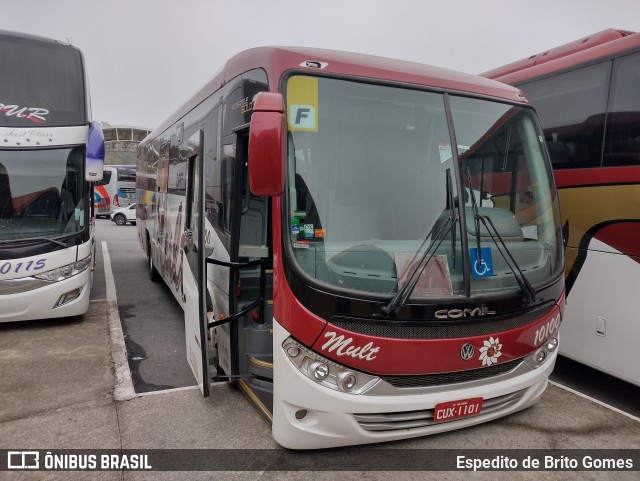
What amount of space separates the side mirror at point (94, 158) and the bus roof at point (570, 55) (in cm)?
546

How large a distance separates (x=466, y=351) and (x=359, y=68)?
6.94 feet

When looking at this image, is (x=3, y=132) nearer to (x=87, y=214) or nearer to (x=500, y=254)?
(x=87, y=214)

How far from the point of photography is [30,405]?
4.06m

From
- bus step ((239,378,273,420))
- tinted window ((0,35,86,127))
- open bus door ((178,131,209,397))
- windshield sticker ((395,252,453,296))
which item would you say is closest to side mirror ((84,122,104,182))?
tinted window ((0,35,86,127))

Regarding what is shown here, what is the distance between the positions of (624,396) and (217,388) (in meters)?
4.01

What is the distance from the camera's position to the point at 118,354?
546cm

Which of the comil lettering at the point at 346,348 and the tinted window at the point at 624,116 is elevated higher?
the tinted window at the point at 624,116

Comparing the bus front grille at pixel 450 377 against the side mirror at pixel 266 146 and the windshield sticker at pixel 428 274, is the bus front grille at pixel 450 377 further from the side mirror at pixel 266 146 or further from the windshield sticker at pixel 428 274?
the side mirror at pixel 266 146

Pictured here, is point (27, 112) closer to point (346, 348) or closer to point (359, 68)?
point (359, 68)

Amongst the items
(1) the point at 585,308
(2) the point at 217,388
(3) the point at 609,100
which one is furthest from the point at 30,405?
(3) the point at 609,100

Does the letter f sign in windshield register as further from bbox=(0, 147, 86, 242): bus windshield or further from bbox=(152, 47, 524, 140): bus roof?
bbox=(0, 147, 86, 242): bus windshield

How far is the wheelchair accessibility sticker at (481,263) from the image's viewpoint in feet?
10.4

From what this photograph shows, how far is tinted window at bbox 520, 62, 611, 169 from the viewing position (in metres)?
4.66

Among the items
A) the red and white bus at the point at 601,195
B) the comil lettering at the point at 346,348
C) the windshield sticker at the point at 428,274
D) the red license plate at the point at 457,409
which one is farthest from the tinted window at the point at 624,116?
the comil lettering at the point at 346,348
